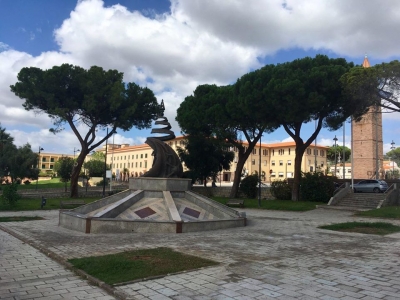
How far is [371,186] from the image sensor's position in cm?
3023

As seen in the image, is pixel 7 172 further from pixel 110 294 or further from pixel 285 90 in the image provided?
pixel 110 294

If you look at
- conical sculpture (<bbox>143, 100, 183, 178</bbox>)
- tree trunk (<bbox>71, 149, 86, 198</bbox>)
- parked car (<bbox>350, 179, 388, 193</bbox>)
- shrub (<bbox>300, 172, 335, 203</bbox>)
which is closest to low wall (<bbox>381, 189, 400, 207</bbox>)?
parked car (<bbox>350, 179, 388, 193</bbox>)

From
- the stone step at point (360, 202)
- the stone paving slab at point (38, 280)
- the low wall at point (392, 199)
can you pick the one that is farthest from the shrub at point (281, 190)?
the stone paving slab at point (38, 280)

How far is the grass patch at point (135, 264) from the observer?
6.37m

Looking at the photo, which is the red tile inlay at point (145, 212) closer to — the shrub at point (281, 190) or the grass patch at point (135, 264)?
the grass patch at point (135, 264)

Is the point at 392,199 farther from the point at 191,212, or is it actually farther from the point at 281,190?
the point at 191,212

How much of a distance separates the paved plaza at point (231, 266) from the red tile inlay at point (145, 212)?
2.00 metres

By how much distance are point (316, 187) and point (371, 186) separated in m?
5.95

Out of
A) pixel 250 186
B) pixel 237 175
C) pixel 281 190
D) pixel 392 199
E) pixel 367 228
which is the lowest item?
pixel 367 228

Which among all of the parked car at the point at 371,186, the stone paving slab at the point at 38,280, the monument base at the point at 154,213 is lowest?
the stone paving slab at the point at 38,280

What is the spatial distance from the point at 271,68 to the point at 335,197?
1053cm

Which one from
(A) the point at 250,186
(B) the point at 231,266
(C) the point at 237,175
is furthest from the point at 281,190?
(B) the point at 231,266

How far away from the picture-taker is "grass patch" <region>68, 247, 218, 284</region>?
6.37 meters

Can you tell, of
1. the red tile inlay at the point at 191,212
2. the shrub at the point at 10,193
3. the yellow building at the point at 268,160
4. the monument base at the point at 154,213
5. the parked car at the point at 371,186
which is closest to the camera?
the monument base at the point at 154,213
